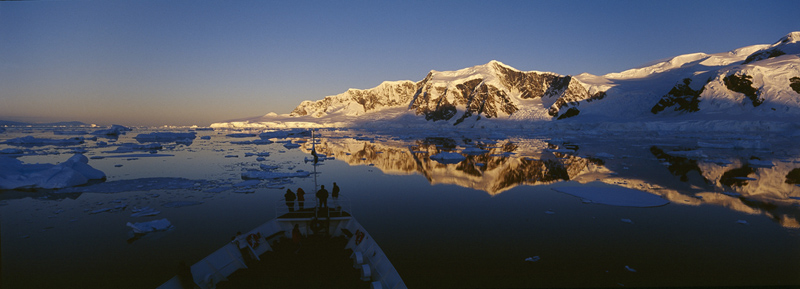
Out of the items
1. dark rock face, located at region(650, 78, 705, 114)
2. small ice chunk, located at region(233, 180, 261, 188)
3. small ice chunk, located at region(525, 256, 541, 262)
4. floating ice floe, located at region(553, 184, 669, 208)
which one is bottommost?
small ice chunk, located at region(525, 256, 541, 262)

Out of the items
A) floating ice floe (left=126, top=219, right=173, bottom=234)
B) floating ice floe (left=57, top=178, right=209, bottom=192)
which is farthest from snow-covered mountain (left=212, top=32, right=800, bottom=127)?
floating ice floe (left=126, top=219, right=173, bottom=234)

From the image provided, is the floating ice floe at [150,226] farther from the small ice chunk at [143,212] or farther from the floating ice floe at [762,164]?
the floating ice floe at [762,164]

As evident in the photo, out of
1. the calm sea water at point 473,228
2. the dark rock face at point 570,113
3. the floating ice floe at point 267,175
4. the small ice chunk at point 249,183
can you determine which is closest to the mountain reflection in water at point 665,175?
the calm sea water at point 473,228

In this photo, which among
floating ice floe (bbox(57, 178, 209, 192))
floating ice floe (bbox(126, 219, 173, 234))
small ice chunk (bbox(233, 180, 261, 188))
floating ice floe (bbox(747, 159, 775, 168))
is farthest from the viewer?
floating ice floe (bbox(747, 159, 775, 168))

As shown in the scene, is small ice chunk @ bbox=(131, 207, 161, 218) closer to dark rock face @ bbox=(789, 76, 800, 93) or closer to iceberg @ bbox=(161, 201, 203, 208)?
iceberg @ bbox=(161, 201, 203, 208)

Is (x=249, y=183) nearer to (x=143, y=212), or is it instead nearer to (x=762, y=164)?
(x=143, y=212)
